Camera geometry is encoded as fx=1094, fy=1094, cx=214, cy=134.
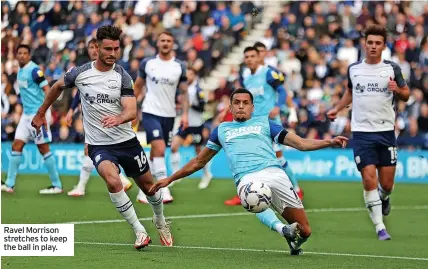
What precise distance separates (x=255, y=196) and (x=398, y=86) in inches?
143

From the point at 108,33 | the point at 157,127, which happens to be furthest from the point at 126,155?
the point at 157,127

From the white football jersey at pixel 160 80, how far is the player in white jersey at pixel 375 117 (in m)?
4.14

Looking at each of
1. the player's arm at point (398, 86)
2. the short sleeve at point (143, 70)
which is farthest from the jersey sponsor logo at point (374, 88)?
the short sleeve at point (143, 70)

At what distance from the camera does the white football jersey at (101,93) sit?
12.3m

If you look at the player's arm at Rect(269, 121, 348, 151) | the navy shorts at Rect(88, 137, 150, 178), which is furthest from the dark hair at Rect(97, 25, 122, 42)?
the player's arm at Rect(269, 121, 348, 151)

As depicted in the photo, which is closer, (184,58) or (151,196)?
(151,196)

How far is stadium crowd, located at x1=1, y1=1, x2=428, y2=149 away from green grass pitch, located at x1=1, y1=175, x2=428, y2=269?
17.5 feet

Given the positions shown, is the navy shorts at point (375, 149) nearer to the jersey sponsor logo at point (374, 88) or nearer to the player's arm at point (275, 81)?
the jersey sponsor logo at point (374, 88)

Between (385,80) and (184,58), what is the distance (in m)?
17.2

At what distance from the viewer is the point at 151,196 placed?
12578 millimetres

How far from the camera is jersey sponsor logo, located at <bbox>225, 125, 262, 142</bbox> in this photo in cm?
1182

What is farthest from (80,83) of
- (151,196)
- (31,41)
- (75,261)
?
(31,41)

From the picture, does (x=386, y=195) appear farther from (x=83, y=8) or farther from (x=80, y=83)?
(x=83, y=8)

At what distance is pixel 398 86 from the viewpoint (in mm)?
14055
